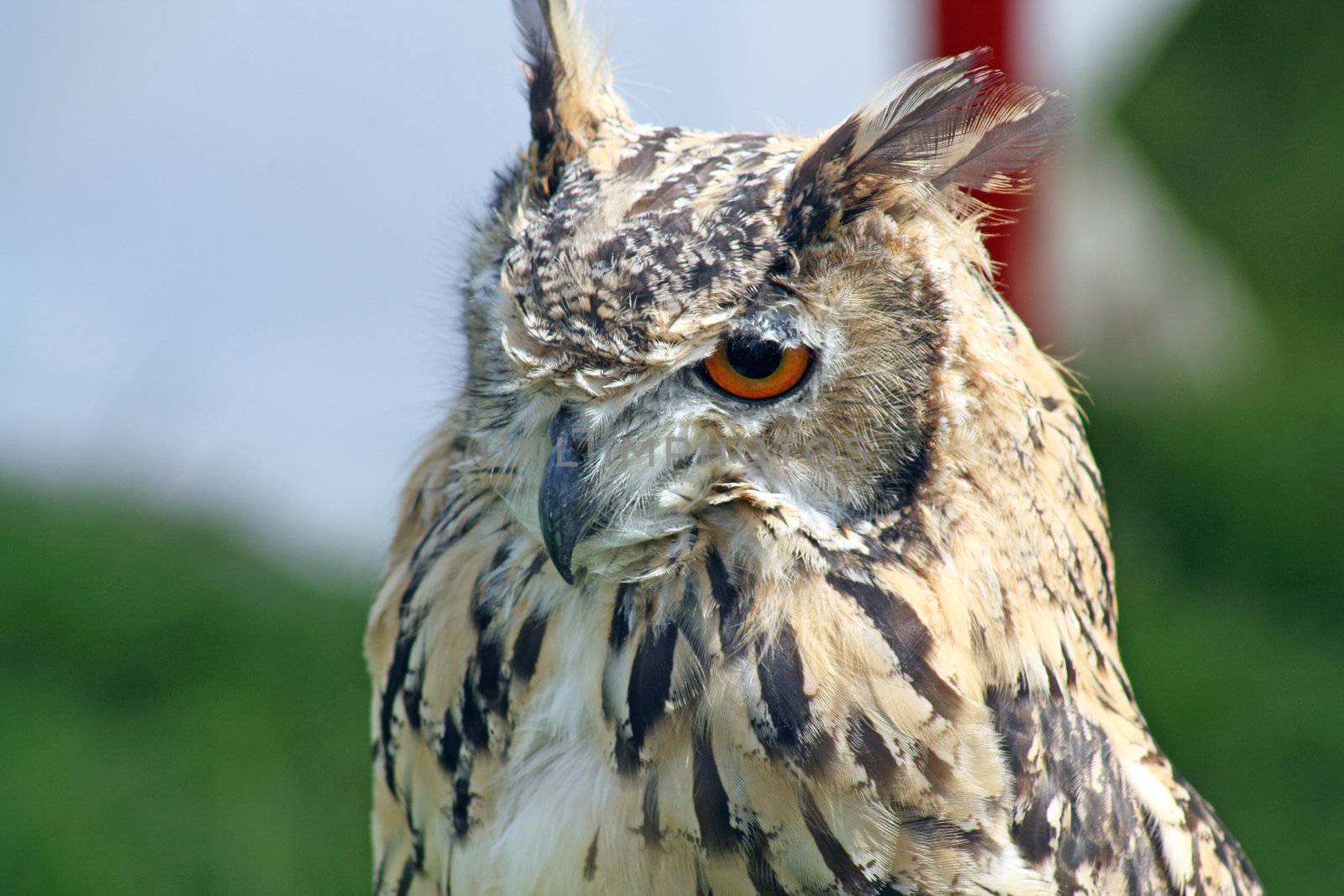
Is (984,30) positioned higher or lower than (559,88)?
higher

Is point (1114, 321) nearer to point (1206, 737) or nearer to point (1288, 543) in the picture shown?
point (1288, 543)

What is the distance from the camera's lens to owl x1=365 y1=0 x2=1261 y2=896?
51.8 inches

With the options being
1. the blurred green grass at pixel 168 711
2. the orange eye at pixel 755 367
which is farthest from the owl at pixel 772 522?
the blurred green grass at pixel 168 711

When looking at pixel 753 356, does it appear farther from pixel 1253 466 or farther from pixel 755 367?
pixel 1253 466

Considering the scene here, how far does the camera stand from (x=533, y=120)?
1496mm

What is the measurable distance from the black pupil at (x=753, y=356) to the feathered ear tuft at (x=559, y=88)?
0.98 feet

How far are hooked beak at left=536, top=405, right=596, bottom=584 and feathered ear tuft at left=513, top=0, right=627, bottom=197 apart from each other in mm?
270

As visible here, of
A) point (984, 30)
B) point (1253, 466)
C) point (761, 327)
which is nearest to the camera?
point (761, 327)

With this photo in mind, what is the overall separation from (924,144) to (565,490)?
1.59 ft

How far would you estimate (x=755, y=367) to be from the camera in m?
1.30

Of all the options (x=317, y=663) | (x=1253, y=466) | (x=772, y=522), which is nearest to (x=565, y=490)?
(x=772, y=522)

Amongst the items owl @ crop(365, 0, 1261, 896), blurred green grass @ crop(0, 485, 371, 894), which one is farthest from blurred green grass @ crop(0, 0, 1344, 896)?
owl @ crop(365, 0, 1261, 896)

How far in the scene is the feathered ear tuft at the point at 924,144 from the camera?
131 cm

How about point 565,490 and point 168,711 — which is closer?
point 565,490
